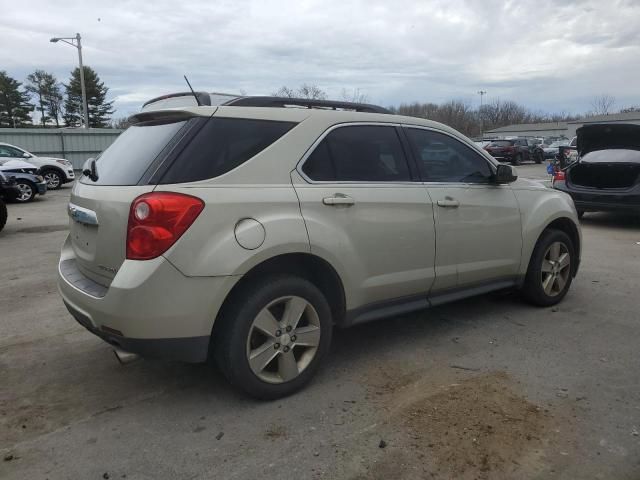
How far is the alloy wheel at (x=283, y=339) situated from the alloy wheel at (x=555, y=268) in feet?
8.78

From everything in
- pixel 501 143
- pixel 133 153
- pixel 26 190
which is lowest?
pixel 26 190

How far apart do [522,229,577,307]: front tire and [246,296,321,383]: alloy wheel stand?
251 cm

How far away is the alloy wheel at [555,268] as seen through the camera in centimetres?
507

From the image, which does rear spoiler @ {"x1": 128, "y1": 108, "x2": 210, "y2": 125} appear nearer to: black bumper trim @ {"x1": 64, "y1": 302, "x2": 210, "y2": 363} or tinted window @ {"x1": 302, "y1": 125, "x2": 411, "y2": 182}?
tinted window @ {"x1": 302, "y1": 125, "x2": 411, "y2": 182}

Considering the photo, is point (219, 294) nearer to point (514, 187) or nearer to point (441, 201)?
point (441, 201)

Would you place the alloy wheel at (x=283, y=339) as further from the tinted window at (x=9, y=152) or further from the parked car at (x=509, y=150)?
the parked car at (x=509, y=150)

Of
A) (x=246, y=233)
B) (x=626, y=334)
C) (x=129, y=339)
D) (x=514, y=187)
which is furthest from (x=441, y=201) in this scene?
(x=129, y=339)

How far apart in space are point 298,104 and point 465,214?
62.0 inches

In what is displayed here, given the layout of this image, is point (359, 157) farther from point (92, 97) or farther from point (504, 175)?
point (92, 97)

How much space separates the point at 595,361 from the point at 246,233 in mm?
2723

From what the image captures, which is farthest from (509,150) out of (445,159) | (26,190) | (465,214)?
(465,214)

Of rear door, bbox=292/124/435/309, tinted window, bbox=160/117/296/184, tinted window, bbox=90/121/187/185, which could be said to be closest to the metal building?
tinted window, bbox=90/121/187/185

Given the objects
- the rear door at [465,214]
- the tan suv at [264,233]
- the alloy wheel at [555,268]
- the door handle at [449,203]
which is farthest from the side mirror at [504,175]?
the alloy wheel at [555,268]

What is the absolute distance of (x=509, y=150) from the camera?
32562 millimetres
